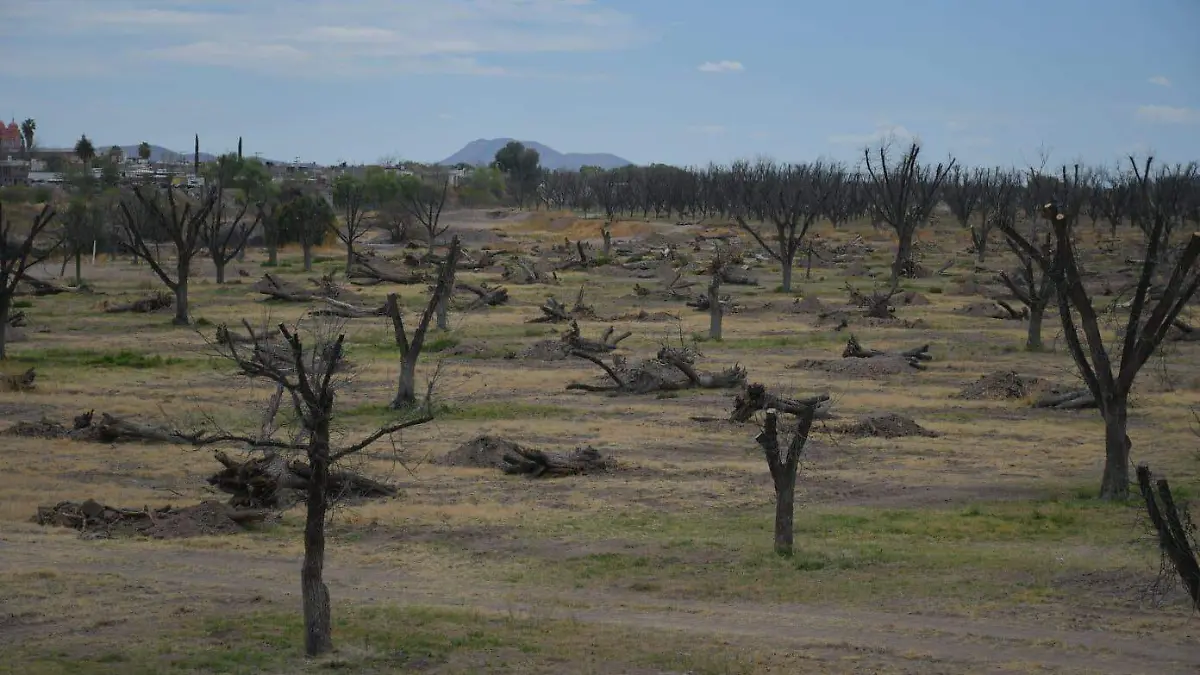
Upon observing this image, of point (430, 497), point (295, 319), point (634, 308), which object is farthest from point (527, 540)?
point (634, 308)

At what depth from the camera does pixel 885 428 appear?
27.5 meters

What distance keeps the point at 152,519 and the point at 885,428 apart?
14.1 meters

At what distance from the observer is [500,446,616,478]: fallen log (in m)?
23.3

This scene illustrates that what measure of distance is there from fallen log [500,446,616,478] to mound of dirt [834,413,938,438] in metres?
5.82

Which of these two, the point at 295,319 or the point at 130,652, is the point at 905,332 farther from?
the point at 130,652

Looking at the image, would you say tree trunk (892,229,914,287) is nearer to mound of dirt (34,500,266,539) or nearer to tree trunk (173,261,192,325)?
tree trunk (173,261,192,325)

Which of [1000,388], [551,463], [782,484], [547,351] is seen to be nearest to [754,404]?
[551,463]

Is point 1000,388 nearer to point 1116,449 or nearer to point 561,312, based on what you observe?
point 1116,449

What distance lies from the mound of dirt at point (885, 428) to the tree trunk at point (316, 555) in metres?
15.9

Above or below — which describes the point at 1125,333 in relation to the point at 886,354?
above

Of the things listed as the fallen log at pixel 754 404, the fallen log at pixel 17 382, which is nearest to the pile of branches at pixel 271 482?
the fallen log at pixel 754 404

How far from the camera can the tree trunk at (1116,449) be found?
20656 millimetres

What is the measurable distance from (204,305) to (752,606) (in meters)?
43.2

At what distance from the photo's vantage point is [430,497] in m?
21.5
